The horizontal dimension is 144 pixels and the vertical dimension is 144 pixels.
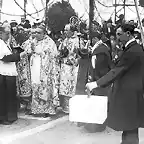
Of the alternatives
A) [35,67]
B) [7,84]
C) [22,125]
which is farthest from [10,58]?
[22,125]

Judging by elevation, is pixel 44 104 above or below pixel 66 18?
below

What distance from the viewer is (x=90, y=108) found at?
3854 mm

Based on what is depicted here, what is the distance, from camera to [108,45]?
5809 millimetres

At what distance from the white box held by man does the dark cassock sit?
2.35 m

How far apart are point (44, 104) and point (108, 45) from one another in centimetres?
163

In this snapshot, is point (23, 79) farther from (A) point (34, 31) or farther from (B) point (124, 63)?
(B) point (124, 63)

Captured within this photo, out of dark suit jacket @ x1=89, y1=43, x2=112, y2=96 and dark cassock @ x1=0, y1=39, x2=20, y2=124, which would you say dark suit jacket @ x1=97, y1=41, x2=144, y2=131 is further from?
dark cassock @ x1=0, y1=39, x2=20, y2=124

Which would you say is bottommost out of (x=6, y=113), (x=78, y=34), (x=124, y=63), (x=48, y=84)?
(x=6, y=113)

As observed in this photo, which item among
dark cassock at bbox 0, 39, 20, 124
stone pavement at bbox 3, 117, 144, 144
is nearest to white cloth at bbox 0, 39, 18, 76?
dark cassock at bbox 0, 39, 20, 124

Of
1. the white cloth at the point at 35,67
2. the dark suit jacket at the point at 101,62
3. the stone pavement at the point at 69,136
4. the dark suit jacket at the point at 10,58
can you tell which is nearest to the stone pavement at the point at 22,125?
the stone pavement at the point at 69,136

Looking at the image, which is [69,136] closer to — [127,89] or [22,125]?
[22,125]

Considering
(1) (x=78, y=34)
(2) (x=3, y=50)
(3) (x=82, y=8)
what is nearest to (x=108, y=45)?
(1) (x=78, y=34)

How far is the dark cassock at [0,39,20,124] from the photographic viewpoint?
6.00 m

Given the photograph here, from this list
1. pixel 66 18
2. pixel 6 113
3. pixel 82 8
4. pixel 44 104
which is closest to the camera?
pixel 6 113
